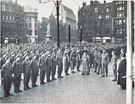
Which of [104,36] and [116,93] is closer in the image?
[116,93]

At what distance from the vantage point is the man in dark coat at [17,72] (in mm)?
3824

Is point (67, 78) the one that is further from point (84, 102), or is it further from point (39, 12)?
point (39, 12)

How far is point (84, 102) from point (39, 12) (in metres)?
1.51

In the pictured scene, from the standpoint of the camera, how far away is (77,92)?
13.0ft

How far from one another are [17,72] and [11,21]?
0.77 m

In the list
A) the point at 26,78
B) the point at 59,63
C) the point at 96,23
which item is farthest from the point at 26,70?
the point at 96,23

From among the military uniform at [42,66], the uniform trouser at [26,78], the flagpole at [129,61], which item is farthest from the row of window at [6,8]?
the flagpole at [129,61]

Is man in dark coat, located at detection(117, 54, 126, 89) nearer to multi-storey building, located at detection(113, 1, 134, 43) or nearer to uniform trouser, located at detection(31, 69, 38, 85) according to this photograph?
multi-storey building, located at detection(113, 1, 134, 43)

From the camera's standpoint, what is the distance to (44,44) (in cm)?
409

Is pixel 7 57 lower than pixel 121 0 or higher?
lower

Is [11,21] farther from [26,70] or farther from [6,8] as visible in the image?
[26,70]

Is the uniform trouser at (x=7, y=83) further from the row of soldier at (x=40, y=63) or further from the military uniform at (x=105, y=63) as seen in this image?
the military uniform at (x=105, y=63)

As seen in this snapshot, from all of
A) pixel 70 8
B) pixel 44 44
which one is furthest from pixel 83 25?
pixel 44 44

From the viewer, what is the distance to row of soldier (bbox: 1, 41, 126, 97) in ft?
12.5
